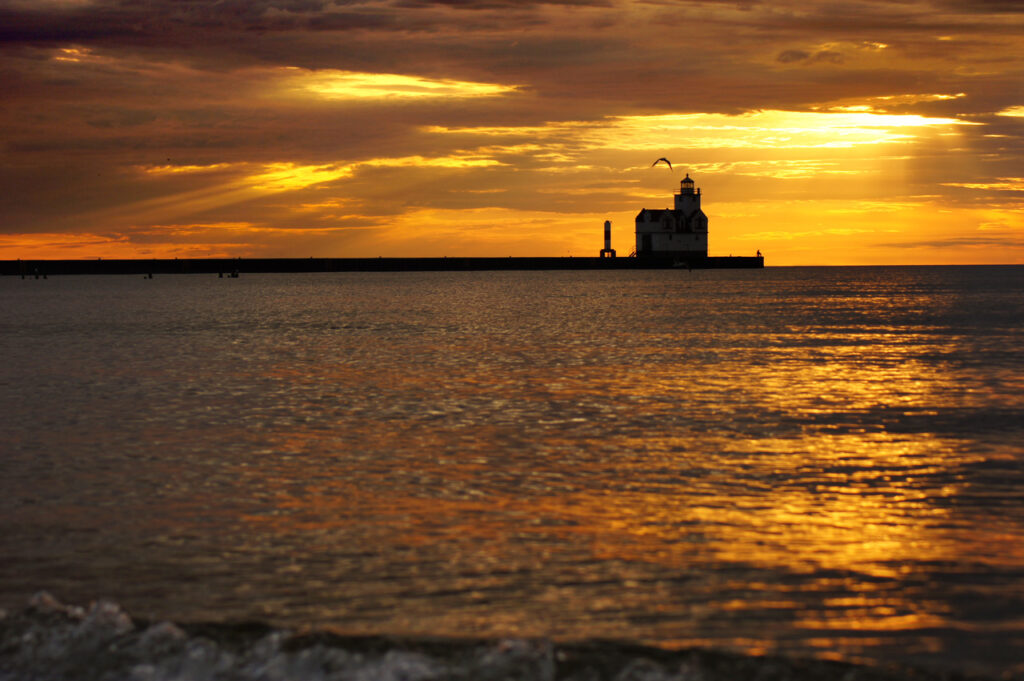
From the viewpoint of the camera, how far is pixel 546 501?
38.3 feet

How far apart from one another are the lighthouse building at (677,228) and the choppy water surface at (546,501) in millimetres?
125967

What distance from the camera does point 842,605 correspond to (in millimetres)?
7902

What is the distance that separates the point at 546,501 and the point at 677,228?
5652 inches

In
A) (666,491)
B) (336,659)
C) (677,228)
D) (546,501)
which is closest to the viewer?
(336,659)

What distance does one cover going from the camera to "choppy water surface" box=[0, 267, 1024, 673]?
7898 millimetres

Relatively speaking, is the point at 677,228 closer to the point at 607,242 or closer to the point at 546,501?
the point at 607,242

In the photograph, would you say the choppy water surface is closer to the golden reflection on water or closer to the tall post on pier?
the golden reflection on water

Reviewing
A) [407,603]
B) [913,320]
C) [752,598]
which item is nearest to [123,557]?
[407,603]

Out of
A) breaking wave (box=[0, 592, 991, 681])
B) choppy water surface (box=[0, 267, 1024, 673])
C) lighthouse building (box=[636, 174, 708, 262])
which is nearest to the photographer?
breaking wave (box=[0, 592, 991, 681])

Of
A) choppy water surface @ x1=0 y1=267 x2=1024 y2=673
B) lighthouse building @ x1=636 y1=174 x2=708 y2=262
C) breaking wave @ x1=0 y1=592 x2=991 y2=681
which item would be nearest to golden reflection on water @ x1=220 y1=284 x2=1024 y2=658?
choppy water surface @ x1=0 y1=267 x2=1024 y2=673

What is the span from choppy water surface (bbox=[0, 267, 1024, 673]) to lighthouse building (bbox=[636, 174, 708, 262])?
12597cm

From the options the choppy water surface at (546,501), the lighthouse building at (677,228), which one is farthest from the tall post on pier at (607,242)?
the choppy water surface at (546,501)

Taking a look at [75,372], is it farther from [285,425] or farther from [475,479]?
[475,479]

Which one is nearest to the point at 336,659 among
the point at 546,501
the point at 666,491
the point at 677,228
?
the point at 546,501
